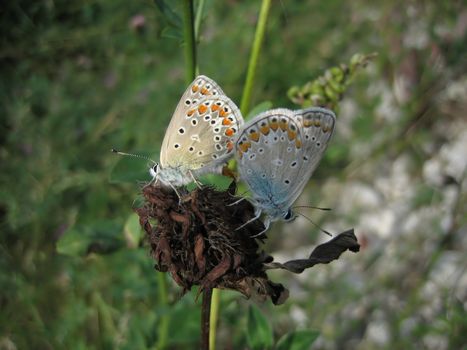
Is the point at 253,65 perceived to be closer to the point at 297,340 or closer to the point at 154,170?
the point at 154,170

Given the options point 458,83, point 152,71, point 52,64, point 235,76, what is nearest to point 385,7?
point 458,83

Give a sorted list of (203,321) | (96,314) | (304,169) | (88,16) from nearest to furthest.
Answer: (203,321) < (304,169) < (96,314) < (88,16)

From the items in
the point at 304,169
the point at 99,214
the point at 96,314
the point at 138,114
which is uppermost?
the point at 304,169

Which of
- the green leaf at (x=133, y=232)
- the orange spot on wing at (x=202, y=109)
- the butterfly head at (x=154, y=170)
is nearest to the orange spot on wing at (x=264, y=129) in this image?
the orange spot on wing at (x=202, y=109)

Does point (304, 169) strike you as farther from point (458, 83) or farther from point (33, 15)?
point (458, 83)

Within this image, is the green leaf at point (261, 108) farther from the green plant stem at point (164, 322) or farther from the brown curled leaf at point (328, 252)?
the green plant stem at point (164, 322)

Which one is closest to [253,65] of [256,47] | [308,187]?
[256,47]

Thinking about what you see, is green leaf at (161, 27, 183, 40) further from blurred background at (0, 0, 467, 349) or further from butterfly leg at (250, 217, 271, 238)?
blurred background at (0, 0, 467, 349)
